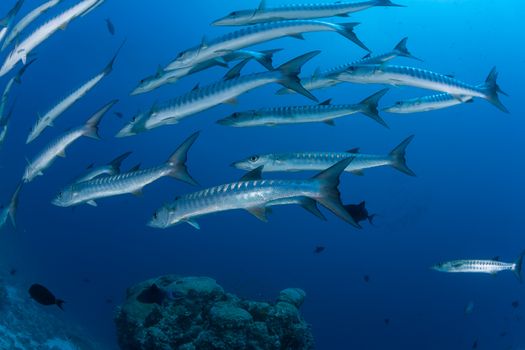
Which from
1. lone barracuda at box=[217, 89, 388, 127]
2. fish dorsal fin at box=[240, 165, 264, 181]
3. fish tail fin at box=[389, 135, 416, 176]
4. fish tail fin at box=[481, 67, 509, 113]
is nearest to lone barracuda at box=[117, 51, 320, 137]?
Answer: lone barracuda at box=[217, 89, 388, 127]

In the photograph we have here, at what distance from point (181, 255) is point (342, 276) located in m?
15.4

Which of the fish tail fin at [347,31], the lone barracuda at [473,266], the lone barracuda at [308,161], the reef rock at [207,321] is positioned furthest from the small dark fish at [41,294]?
the lone barracuda at [473,266]

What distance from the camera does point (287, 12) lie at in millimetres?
5457

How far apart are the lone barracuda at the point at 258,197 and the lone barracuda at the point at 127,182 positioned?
0.43 m

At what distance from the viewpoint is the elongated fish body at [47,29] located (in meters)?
5.23

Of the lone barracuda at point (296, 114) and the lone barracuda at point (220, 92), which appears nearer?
the lone barracuda at point (220, 92)

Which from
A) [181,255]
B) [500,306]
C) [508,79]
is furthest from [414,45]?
[181,255]

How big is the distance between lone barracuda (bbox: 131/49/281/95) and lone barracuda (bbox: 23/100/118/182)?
2.10 ft

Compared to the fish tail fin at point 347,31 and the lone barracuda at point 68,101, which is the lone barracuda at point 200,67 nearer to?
the lone barracuda at point 68,101

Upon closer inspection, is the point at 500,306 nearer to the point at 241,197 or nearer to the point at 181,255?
the point at 181,255

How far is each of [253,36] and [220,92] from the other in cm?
83

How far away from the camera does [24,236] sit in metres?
36.4

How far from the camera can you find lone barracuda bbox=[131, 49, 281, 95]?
5.86m

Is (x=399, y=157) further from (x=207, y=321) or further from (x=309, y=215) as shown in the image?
(x=309, y=215)
